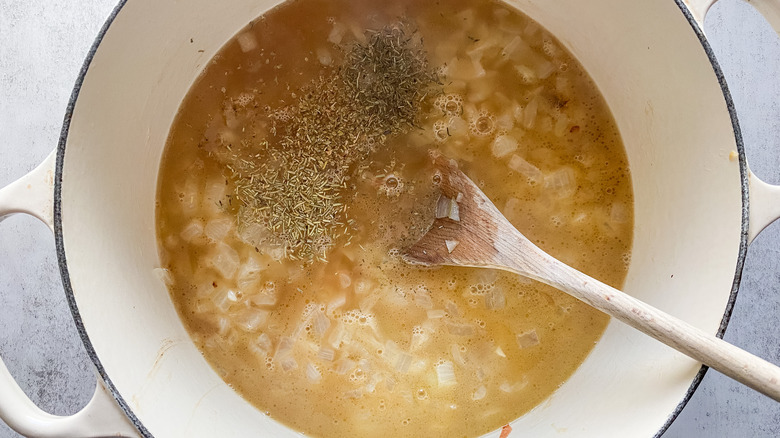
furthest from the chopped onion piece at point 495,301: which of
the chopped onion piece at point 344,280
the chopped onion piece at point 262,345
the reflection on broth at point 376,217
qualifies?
the chopped onion piece at point 262,345

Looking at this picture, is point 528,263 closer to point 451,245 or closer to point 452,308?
point 451,245

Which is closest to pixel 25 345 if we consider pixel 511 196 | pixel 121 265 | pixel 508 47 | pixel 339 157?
pixel 121 265

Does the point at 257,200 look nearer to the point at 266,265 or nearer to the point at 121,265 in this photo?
the point at 266,265

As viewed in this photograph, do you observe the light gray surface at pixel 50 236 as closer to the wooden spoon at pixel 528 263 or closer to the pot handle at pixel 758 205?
the pot handle at pixel 758 205

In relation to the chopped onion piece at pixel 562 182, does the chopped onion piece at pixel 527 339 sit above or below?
below

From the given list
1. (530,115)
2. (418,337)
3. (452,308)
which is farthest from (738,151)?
(418,337)
